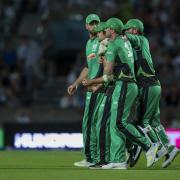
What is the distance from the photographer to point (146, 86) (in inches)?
605

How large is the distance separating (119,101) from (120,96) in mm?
74

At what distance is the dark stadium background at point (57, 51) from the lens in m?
23.6

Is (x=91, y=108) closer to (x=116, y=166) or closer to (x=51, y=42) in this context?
(x=116, y=166)

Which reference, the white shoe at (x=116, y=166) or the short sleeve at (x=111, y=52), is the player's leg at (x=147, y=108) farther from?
the short sleeve at (x=111, y=52)

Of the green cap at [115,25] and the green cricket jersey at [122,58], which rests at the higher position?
the green cap at [115,25]

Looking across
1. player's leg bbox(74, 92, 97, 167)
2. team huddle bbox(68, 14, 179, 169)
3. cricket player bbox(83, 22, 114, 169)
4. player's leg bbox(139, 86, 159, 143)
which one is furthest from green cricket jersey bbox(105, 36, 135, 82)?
player's leg bbox(139, 86, 159, 143)

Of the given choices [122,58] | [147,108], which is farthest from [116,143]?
[147,108]

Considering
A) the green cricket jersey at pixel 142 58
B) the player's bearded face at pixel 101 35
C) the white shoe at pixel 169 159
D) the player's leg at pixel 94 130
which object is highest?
the player's bearded face at pixel 101 35

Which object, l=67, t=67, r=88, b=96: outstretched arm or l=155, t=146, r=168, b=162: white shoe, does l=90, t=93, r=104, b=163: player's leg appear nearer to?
l=67, t=67, r=88, b=96: outstretched arm

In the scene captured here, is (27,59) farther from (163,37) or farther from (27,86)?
(163,37)

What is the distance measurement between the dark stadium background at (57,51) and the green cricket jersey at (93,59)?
7970 millimetres

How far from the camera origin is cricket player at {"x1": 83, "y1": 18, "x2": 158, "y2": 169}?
14070 mm

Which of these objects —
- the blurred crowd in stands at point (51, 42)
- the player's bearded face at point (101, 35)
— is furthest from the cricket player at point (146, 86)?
the blurred crowd in stands at point (51, 42)

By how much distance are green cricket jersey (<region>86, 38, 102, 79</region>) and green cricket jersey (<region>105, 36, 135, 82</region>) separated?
31.5 inches
